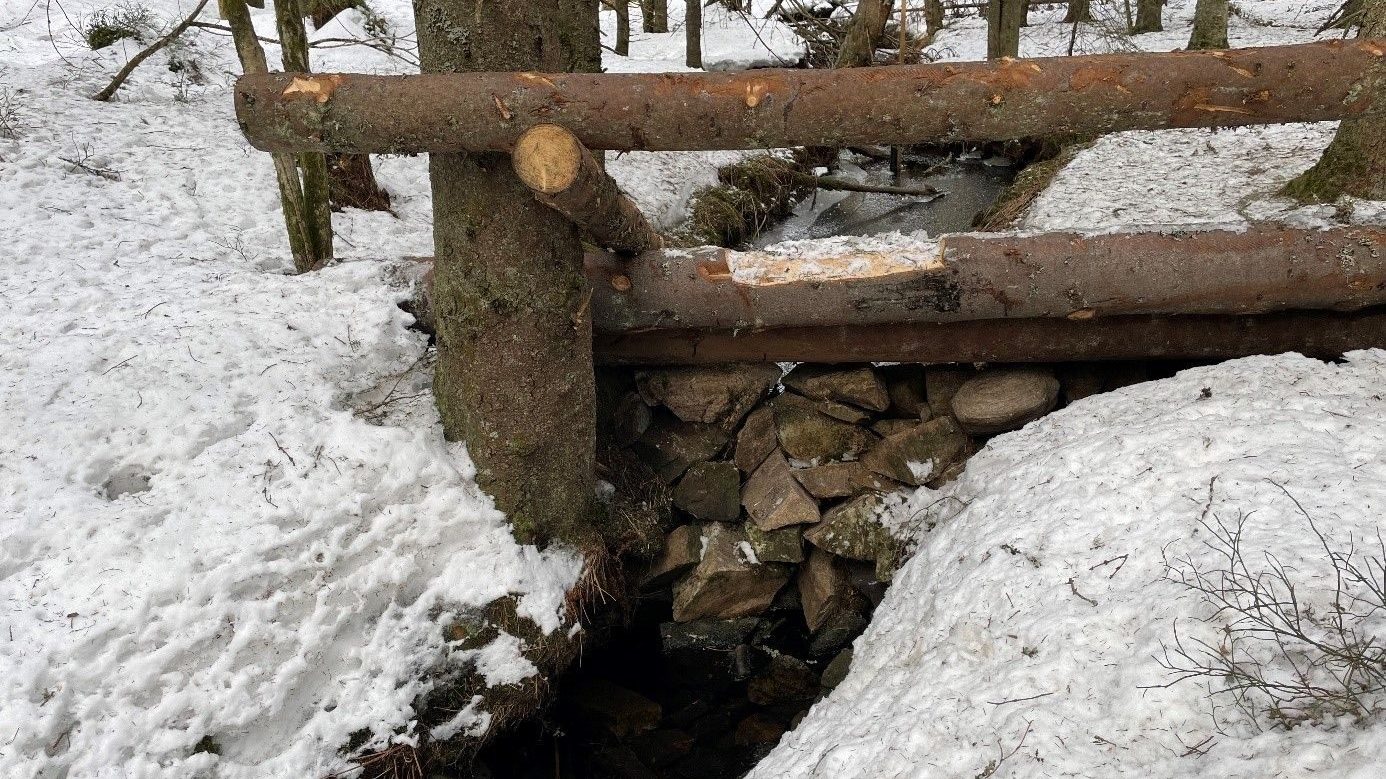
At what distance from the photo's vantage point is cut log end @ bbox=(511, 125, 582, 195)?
3.18 metres

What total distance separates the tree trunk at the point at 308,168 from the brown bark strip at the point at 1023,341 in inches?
102

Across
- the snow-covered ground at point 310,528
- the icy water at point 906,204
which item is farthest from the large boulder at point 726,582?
the icy water at point 906,204

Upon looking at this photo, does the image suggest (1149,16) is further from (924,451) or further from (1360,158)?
(924,451)

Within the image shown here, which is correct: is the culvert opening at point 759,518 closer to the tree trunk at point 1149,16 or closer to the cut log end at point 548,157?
the cut log end at point 548,157

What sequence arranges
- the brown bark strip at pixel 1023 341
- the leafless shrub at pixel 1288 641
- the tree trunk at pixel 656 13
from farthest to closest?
the tree trunk at pixel 656 13
the brown bark strip at pixel 1023 341
the leafless shrub at pixel 1288 641

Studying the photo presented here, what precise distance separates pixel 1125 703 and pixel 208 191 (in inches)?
297

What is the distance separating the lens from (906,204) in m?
10.2

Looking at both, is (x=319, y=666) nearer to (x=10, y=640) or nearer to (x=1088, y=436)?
(x=10, y=640)

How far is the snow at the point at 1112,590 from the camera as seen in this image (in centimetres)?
239

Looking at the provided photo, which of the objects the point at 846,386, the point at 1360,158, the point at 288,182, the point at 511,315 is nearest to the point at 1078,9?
the point at 1360,158

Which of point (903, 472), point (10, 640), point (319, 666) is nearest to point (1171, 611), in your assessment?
point (903, 472)

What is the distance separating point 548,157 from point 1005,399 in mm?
2800

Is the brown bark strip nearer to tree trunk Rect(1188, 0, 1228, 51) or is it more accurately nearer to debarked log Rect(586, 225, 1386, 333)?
debarked log Rect(586, 225, 1386, 333)

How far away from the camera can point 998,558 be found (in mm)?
3391
